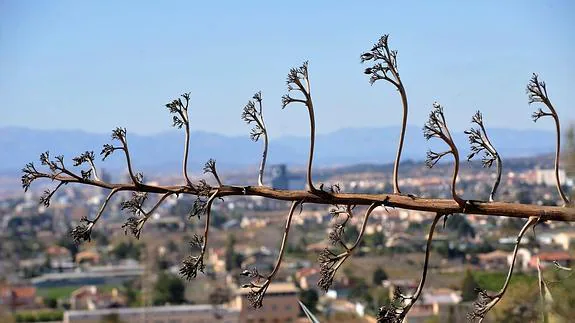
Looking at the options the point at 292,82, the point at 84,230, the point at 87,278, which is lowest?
the point at 87,278

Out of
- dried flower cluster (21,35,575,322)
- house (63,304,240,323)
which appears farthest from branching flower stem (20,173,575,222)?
house (63,304,240,323)

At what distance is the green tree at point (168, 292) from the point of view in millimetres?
50156

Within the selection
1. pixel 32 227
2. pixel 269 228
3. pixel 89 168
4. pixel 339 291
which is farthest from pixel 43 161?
pixel 32 227

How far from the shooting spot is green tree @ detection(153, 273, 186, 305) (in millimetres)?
50156

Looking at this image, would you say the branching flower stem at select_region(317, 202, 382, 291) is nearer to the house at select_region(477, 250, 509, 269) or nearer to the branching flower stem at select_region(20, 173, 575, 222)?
the branching flower stem at select_region(20, 173, 575, 222)

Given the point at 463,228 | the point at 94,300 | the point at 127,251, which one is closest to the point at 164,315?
the point at 94,300

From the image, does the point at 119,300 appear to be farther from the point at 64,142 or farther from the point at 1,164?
the point at 1,164

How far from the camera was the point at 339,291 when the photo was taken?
50.0 m

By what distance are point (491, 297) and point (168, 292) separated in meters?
48.6

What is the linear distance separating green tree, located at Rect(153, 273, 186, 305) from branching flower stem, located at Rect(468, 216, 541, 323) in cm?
4789

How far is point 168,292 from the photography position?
165ft

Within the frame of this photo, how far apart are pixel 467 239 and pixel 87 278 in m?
22.7

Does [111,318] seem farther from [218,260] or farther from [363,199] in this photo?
[363,199]

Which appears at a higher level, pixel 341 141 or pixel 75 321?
pixel 341 141
